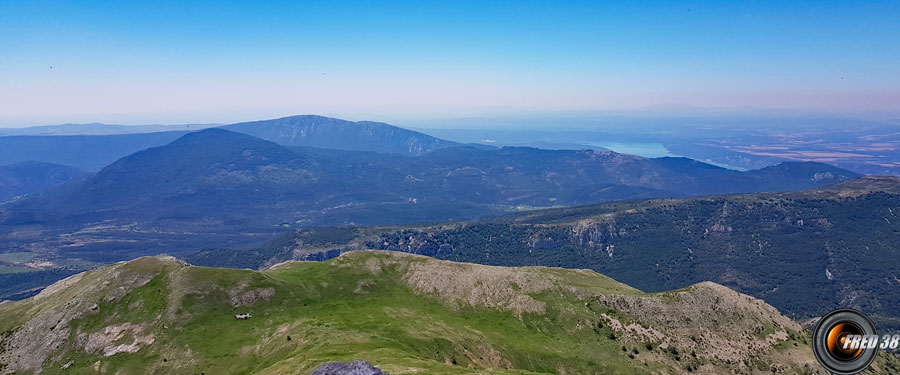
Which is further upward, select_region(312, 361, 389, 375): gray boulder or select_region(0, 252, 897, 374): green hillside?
select_region(312, 361, 389, 375): gray boulder

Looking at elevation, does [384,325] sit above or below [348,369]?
below

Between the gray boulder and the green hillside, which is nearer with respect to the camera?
the gray boulder

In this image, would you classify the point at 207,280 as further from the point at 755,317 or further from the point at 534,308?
the point at 755,317

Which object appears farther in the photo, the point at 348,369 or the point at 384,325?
the point at 384,325

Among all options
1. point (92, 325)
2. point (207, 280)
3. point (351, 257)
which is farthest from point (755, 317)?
point (92, 325)

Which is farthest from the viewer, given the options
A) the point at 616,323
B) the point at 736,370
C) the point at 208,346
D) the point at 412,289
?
the point at 412,289

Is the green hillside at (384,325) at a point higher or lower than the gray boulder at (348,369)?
lower

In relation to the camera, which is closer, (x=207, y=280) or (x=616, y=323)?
(x=207, y=280)

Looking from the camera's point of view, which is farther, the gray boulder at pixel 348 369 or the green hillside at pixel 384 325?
the green hillside at pixel 384 325
